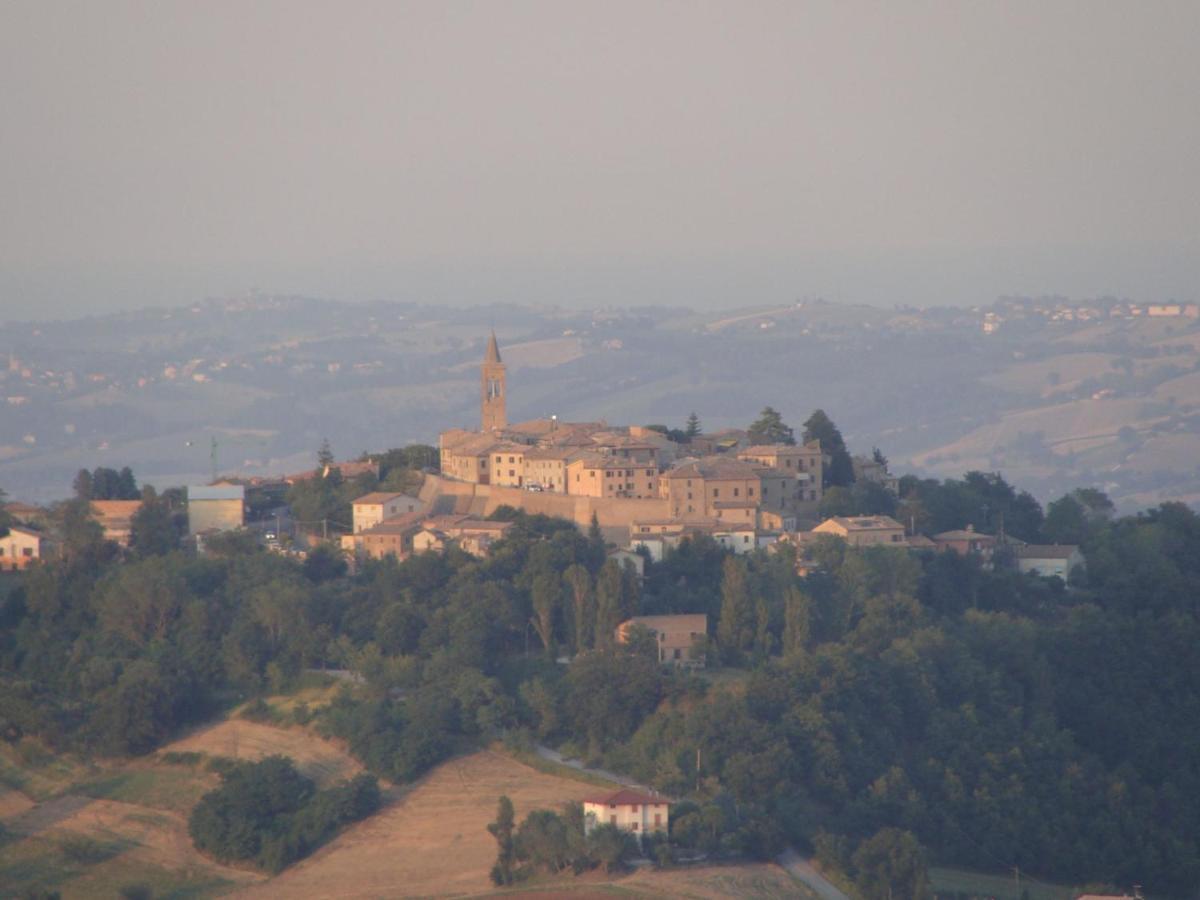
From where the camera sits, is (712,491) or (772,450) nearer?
(712,491)

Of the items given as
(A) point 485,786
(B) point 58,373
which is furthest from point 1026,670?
(B) point 58,373

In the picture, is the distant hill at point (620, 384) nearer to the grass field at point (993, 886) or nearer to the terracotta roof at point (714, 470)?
the terracotta roof at point (714, 470)

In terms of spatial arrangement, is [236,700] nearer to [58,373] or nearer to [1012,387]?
[58,373]

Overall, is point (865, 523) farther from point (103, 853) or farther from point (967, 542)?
point (103, 853)

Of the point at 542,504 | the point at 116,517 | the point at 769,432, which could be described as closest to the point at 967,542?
the point at 769,432

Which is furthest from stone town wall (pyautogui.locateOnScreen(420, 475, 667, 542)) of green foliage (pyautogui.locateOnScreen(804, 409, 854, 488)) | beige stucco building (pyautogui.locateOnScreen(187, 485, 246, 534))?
green foliage (pyautogui.locateOnScreen(804, 409, 854, 488))

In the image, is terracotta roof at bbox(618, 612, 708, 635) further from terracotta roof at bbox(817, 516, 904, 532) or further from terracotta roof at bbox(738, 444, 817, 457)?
terracotta roof at bbox(738, 444, 817, 457)

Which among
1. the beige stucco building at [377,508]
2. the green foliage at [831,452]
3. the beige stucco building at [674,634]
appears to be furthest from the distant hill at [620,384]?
the beige stucco building at [674,634]
